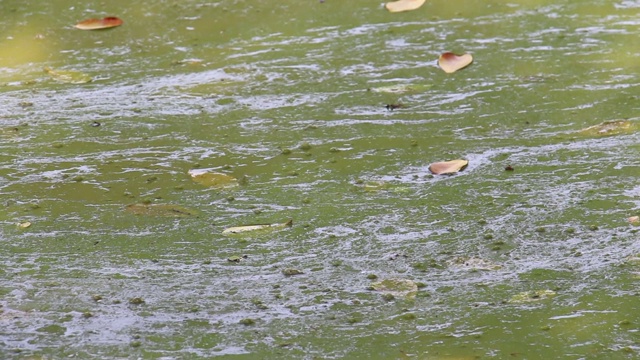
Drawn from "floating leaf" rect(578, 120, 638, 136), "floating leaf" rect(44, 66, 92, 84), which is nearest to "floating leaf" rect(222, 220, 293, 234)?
"floating leaf" rect(578, 120, 638, 136)

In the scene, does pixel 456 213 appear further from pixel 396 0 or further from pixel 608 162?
pixel 396 0

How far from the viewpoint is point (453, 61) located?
4961 mm

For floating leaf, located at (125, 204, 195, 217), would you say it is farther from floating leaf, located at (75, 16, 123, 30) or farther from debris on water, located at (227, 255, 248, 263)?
floating leaf, located at (75, 16, 123, 30)

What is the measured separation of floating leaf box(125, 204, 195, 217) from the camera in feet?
12.3

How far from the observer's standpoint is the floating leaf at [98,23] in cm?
561

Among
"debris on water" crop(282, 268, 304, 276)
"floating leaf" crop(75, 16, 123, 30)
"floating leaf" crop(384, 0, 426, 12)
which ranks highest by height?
"floating leaf" crop(75, 16, 123, 30)

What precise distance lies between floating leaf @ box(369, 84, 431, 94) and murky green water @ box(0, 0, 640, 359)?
47 mm

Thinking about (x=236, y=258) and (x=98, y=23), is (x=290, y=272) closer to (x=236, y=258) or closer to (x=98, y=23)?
(x=236, y=258)

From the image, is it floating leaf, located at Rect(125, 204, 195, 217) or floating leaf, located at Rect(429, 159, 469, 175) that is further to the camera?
floating leaf, located at Rect(429, 159, 469, 175)

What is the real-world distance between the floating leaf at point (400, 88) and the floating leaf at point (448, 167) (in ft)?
2.59

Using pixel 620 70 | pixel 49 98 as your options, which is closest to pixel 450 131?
pixel 620 70

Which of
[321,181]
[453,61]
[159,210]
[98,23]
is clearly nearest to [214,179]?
[159,210]

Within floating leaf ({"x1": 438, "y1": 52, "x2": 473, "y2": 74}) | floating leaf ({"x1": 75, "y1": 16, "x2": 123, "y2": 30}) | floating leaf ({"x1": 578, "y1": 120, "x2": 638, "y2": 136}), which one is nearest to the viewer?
floating leaf ({"x1": 578, "y1": 120, "x2": 638, "y2": 136})

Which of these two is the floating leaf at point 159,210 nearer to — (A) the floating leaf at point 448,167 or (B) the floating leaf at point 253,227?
(B) the floating leaf at point 253,227
